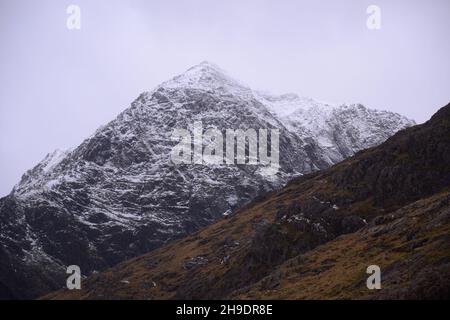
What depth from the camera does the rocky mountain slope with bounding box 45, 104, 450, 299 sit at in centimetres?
5400

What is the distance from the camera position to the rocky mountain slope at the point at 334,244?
54.0m

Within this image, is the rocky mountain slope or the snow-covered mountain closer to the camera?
the rocky mountain slope

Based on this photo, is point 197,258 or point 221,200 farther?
point 221,200

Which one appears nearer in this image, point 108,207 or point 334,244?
point 334,244

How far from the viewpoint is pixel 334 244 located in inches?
2948

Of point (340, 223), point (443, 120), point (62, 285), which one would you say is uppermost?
point (443, 120)

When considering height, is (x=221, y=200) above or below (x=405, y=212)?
above

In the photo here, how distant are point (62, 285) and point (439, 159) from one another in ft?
333

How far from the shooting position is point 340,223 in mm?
83938
